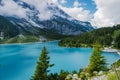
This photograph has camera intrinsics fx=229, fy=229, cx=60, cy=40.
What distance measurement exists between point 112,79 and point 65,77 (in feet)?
104

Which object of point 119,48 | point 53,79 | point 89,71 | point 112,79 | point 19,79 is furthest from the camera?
point 119,48

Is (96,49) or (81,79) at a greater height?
(96,49)

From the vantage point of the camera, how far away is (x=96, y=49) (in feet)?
165

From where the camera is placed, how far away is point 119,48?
189 m

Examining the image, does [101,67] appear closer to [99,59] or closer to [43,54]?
[99,59]

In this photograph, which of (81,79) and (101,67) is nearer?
(81,79)

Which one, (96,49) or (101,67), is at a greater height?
(96,49)

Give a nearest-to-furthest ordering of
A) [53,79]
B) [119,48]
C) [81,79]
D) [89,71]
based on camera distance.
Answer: [81,79], [89,71], [53,79], [119,48]

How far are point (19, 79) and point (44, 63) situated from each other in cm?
2867

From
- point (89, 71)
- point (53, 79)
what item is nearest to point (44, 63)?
point (53, 79)

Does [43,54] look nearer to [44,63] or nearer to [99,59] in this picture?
[44,63]

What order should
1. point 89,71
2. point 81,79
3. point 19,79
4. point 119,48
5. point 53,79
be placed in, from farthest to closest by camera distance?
point 119,48, point 19,79, point 53,79, point 89,71, point 81,79

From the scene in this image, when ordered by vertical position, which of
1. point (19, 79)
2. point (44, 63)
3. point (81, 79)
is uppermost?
point (44, 63)

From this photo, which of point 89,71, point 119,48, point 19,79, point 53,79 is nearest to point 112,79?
point 89,71
